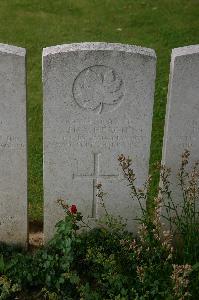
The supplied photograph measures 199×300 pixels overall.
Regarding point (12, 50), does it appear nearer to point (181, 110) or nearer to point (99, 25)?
point (181, 110)

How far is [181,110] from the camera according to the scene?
464 cm

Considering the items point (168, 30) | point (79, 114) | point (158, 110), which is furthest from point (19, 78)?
point (168, 30)

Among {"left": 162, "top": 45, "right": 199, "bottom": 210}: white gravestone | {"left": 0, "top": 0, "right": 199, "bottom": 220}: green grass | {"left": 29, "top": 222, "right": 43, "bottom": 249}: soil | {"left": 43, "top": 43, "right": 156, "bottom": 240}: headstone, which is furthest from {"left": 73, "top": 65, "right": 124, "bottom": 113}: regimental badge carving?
{"left": 0, "top": 0, "right": 199, "bottom": 220}: green grass

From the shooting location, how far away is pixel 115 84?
4.55 m

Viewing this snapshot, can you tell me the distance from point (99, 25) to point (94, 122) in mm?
4733

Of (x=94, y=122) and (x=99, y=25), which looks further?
(x=99, y=25)

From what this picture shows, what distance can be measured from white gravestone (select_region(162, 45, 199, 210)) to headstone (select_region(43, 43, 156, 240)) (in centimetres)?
15

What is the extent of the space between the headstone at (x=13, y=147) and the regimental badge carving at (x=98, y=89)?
1.32 ft

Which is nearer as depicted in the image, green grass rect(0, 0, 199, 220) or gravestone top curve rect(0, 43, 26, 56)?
gravestone top curve rect(0, 43, 26, 56)

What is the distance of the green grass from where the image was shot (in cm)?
830

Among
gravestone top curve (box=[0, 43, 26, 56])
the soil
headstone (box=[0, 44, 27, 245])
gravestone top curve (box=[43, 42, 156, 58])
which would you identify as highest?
gravestone top curve (box=[43, 42, 156, 58])

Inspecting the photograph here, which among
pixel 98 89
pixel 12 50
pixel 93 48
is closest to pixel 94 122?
pixel 98 89

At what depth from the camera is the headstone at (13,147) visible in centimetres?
446

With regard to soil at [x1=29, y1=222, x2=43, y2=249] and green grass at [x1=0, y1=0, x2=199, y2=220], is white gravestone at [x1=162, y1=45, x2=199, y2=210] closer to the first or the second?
soil at [x1=29, y1=222, x2=43, y2=249]
